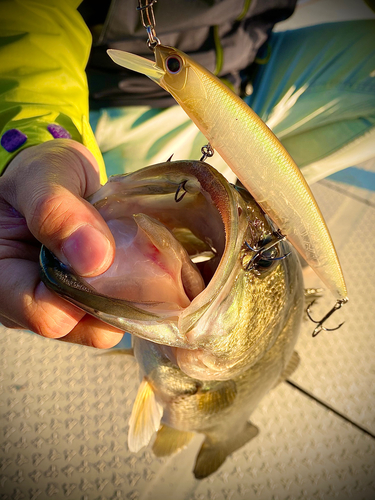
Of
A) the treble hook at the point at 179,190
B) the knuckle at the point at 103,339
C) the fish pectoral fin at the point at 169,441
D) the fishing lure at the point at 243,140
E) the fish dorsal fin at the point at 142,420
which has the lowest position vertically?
the fish pectoral fin at the point at 169,441

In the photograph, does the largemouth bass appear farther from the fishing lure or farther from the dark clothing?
the dark clothing

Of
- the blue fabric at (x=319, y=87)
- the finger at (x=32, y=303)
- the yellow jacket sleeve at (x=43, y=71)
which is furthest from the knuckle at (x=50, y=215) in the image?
the blue fabric at (x=319, y=87)

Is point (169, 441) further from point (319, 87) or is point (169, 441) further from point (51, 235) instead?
point (319, 87)

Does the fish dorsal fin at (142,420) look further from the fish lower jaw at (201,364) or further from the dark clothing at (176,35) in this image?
the dark clothing at (176,35)

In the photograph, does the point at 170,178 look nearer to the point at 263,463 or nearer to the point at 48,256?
the point at 48,256

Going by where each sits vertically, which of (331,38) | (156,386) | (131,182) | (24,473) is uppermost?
(331,38)

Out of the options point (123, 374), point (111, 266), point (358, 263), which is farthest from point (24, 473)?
point (358, 263)
